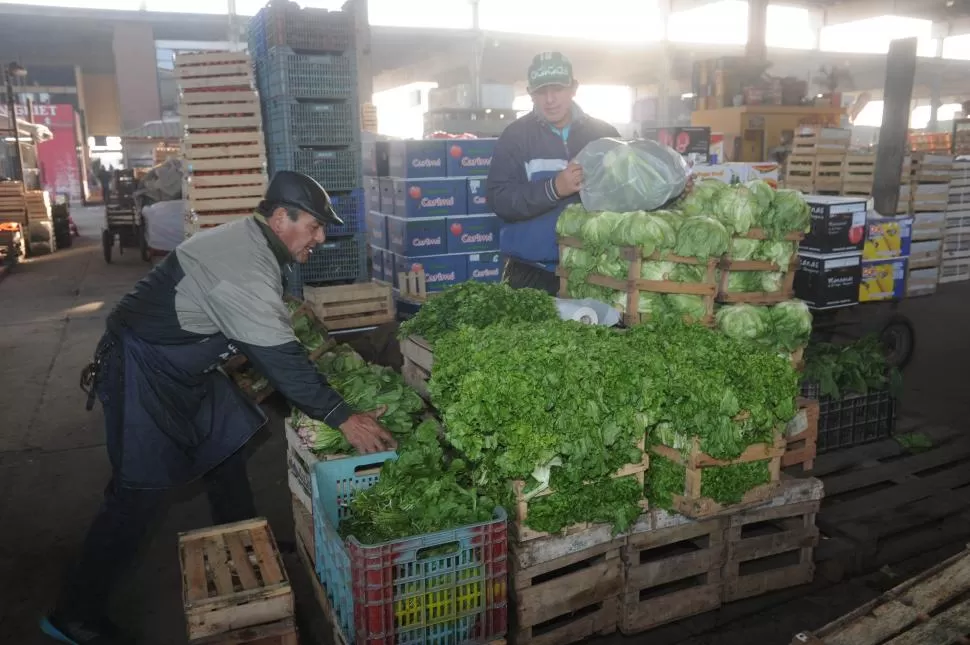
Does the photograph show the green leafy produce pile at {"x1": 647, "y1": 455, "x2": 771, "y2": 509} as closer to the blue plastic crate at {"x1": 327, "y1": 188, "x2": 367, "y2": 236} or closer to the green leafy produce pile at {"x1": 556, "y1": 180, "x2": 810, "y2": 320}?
the green leafy produce pile at {"x1": 556, "y1": 180, "x2": 810, "y2": 320}

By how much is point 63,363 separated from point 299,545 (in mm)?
6218

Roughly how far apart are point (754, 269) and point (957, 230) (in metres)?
11.4

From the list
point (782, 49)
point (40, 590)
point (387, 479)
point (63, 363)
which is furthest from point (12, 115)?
point (782, 49)

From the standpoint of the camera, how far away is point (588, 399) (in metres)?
3.36

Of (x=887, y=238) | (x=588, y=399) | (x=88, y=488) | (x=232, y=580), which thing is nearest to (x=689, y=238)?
(x=588, y=399)

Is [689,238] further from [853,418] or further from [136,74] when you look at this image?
[136,74]

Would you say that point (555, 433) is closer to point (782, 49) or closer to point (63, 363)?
point (63, 363)

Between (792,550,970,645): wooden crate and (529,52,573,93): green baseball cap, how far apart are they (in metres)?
3.59

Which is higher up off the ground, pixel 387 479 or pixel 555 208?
pixel 555 208

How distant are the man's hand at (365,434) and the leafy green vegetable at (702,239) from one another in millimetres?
2005

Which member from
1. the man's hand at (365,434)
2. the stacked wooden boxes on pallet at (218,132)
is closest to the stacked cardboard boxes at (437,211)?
the stacked wooden boxes on pallet at (218,132)

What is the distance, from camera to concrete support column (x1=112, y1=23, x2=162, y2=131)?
2894 centimetres

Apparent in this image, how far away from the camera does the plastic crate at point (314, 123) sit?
891 cm

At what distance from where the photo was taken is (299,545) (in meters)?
4.52
